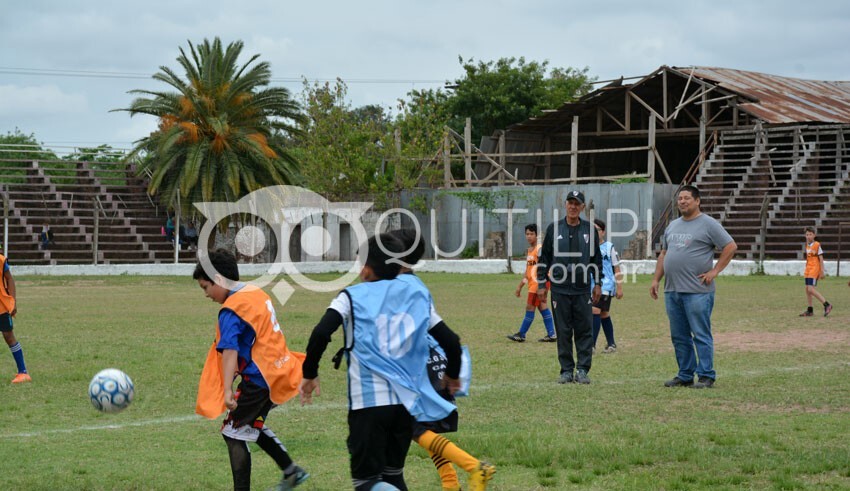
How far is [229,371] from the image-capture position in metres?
6.14

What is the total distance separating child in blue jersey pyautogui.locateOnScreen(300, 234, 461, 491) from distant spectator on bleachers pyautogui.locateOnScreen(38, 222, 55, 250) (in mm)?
36118

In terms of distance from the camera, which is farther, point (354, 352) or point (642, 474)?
point (642, 474)

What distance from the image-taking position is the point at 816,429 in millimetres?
8219

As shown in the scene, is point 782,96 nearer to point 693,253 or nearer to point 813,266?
point 813,266

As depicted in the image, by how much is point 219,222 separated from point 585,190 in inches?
566

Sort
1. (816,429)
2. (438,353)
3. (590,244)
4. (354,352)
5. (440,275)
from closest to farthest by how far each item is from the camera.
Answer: (354,352)
(438,353)
(816,429)
(590,244)
(440,275)

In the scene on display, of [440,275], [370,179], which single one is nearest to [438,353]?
[440,275]

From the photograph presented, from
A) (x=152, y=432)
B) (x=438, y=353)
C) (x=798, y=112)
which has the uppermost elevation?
(x=798, y=112)

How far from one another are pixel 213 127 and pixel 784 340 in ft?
87.4

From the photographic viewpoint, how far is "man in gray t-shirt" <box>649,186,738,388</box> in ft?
34.6

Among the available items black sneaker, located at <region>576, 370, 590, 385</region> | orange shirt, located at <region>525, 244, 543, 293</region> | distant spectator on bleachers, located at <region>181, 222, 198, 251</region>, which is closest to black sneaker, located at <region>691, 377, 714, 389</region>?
black sneaker, located at <region>576, 370, 590, 385</region>

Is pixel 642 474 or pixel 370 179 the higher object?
pixel 370 179

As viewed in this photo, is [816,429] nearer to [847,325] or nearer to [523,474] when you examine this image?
[523,474]

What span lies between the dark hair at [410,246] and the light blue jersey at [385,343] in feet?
1.01
